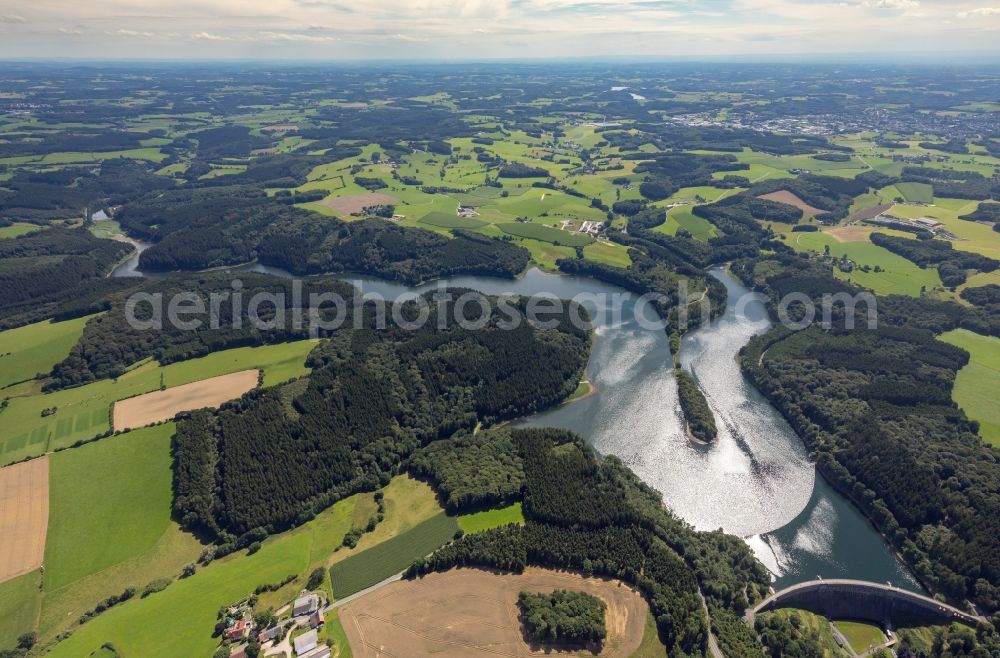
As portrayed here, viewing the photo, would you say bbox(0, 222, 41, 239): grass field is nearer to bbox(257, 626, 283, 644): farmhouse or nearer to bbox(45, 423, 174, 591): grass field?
bbox(45, 423, 174, 591): grass field

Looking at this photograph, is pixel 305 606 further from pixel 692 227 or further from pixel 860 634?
pixel 692 227

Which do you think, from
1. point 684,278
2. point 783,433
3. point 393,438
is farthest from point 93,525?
point 684,278

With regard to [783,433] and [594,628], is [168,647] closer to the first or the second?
[594,628]

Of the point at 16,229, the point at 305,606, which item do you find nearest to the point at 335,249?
the point at 16,229

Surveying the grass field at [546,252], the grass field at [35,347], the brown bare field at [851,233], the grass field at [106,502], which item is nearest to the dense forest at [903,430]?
the brown bare field at [851,233]

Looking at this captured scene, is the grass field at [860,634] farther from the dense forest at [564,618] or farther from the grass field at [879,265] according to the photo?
the grass field at [879,265]

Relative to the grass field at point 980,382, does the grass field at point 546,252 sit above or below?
below
